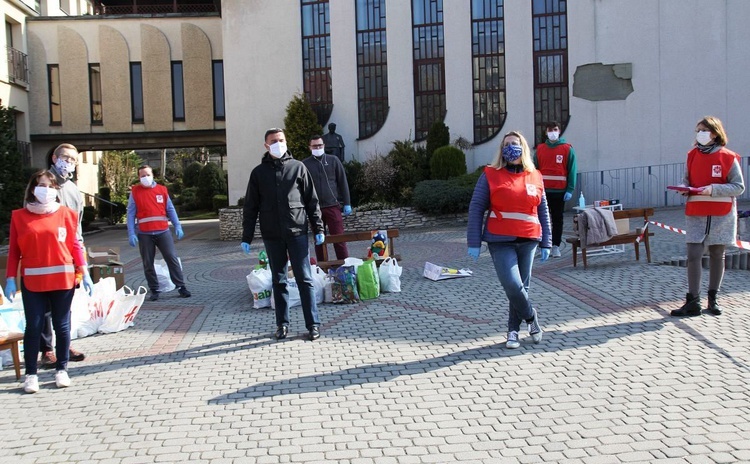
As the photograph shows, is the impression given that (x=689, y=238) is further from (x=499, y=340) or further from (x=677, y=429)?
(x=677, y=429)

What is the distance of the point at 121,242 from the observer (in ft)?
69.7

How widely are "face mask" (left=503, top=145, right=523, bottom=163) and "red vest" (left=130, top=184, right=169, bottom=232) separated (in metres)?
5.25

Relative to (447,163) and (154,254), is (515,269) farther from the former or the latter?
(447,163)

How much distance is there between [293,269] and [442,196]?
1161 cm

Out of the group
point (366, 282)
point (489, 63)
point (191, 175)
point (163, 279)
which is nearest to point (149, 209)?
point (163, 279)

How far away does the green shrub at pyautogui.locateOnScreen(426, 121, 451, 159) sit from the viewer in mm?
20078

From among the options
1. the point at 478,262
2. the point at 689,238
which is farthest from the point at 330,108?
the point at 689,238

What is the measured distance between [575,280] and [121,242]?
614 inches

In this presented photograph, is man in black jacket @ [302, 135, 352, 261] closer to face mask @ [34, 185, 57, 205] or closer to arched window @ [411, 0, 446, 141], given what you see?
face mask @ [34, 185, 57, 205]

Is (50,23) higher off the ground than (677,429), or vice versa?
(50,23)

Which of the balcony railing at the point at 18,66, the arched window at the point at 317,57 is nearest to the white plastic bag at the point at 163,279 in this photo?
the arched window at the point at 317,57

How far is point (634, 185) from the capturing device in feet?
66.1

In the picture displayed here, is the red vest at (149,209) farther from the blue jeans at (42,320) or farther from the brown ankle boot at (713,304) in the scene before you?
the brown ankle boot at (713,304)

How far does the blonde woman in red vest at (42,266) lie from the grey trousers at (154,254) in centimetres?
367
